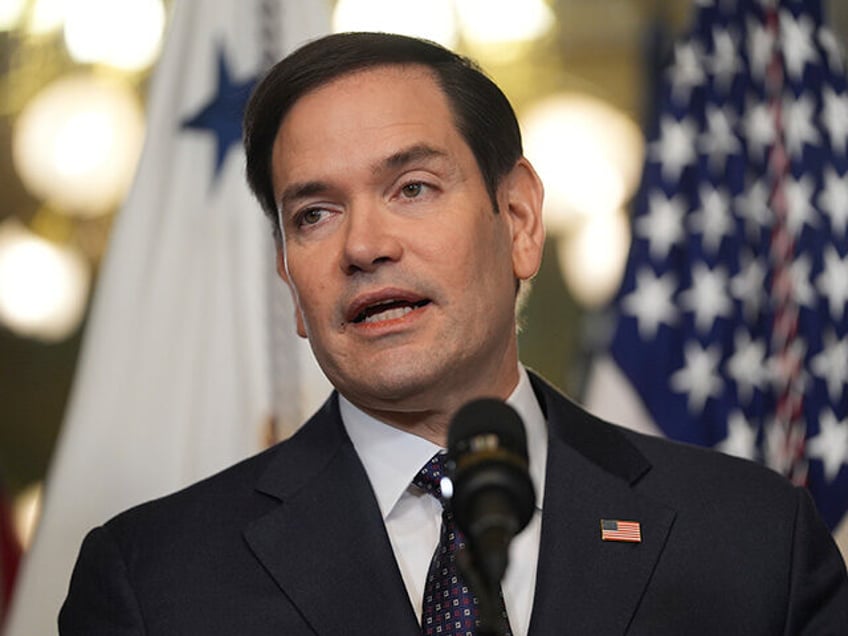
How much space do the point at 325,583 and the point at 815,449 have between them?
1932 mm

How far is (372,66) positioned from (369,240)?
0.35 meters

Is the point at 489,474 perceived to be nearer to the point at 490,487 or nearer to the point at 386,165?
the point at 490,487

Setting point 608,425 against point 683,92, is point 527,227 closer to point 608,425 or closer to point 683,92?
point 608,425

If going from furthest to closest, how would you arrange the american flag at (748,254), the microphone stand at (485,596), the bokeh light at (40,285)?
the bokeh light at (40,285)
the american flag at (748,254)
the microphone stand at (485,596)

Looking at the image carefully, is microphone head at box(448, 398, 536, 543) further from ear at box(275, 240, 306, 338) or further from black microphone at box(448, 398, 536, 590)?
ear at box(275, 240, 306, 338)

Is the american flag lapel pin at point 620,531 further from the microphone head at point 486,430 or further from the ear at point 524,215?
the microphone head at point 486,430

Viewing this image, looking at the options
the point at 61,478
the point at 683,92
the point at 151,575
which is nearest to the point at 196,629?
the point at 151,575

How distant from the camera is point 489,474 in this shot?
1.19m

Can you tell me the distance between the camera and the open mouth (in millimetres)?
1938

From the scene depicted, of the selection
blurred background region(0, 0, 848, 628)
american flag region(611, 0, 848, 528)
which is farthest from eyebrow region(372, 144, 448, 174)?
blurred background region(0, 0, 848, 628)

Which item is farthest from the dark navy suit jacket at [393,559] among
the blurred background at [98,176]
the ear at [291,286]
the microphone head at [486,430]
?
the blurred background at [98,176]

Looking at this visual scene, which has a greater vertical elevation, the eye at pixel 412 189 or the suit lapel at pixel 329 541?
the eye at pixel 412 189

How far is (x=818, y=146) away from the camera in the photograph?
12.1 ft

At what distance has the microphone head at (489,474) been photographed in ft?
3.87
